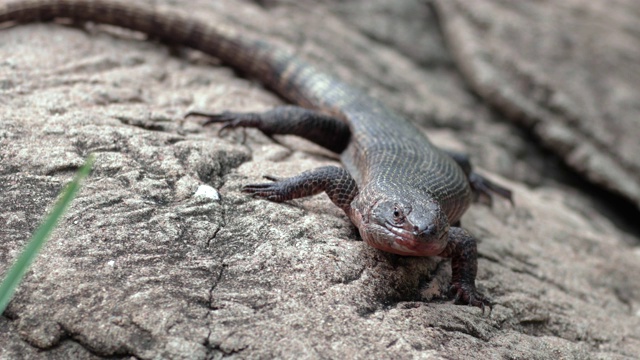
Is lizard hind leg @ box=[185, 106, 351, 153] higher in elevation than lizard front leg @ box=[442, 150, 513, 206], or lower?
higher

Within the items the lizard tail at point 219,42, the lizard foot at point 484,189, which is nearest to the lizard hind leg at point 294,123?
the lizard tail at point 219,42

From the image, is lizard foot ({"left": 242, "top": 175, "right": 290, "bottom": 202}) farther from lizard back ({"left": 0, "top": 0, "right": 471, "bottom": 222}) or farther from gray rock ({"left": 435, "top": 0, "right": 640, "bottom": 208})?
gray rock ({"left": 435, "top": 0, "right": 640, "bottom": 208})

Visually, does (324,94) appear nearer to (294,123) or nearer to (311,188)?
(294,123)

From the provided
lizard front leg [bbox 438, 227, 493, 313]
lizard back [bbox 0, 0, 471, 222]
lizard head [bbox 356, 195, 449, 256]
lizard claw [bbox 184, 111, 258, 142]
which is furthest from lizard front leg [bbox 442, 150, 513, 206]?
lizard head [bbox 356, 195, 449, 256]

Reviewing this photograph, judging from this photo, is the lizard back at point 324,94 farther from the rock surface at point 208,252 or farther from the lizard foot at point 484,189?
the lizard foot at point 484,189

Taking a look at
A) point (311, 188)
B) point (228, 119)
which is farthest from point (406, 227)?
point (228, 119)

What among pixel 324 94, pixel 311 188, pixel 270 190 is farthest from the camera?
pixel 324 94
